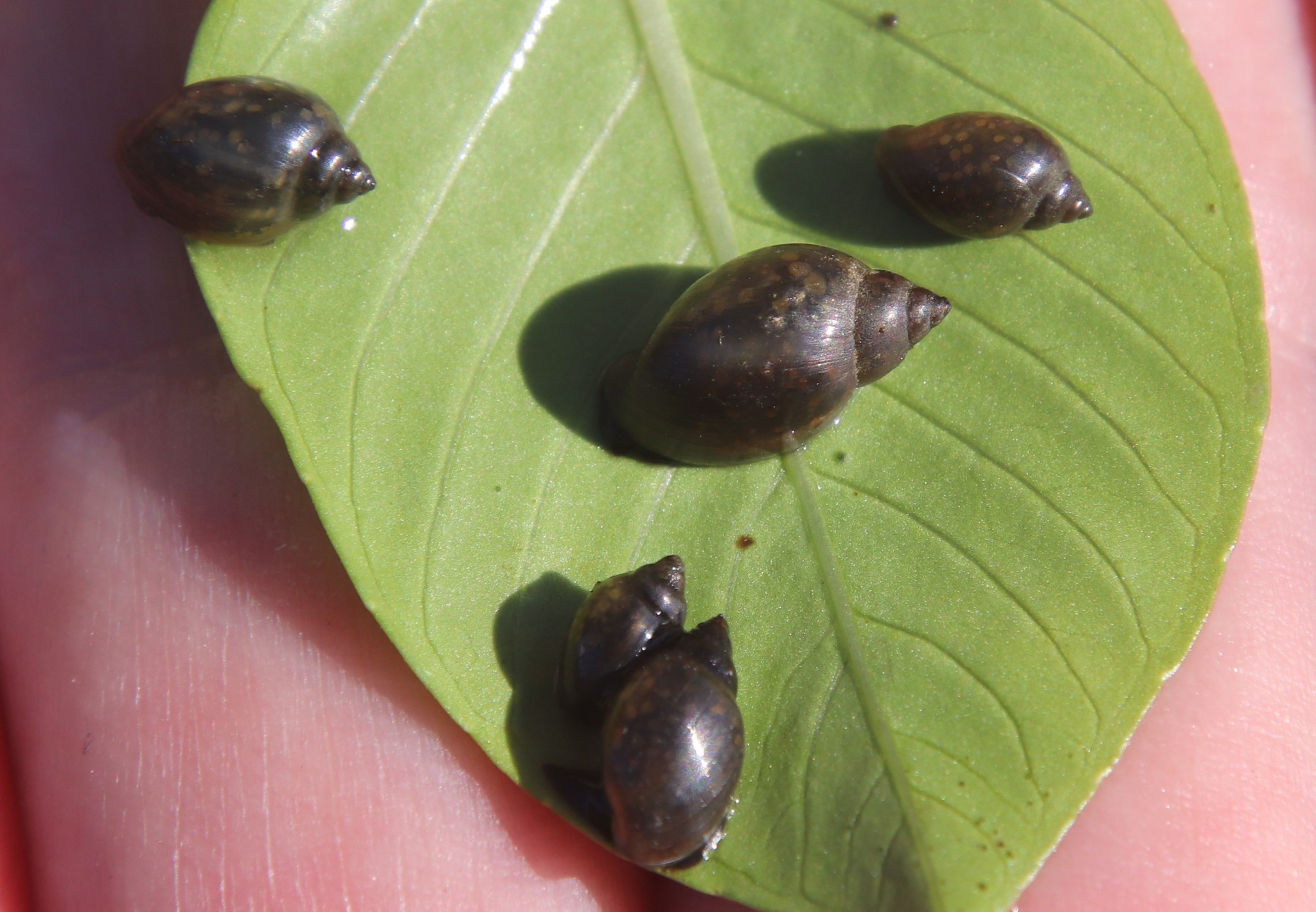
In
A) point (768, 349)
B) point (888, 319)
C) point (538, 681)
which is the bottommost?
point (538, 681)

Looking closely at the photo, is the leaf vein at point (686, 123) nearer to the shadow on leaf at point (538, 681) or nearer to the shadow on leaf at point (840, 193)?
the shadow on leaf at point (840, 193)

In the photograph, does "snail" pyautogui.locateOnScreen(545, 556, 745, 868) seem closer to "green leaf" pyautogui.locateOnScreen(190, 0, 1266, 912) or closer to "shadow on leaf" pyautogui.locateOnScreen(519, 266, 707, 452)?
"green leaf" pyautogui.locateOnScreen(190, 0, 1266, 912)

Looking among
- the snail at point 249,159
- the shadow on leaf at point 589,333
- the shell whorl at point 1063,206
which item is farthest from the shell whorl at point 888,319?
the snail at point 249,159

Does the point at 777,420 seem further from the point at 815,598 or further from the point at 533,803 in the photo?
the point at 533,803

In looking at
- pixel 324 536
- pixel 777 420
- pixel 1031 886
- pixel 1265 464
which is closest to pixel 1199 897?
pixel 1031 886

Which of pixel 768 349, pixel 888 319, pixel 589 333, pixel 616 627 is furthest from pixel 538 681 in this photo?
pixel 888 319

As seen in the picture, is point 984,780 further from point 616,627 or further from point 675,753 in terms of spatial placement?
point 616,627

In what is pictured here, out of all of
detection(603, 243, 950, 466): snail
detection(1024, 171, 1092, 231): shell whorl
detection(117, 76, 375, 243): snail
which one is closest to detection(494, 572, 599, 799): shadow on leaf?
detection(603, 243, 950, 466): snail
